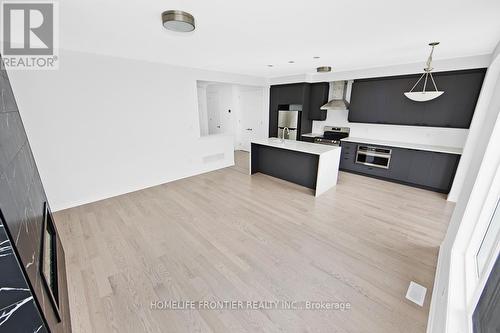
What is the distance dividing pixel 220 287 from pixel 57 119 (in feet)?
11.2

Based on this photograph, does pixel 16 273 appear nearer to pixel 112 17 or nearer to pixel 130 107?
pixel 112 17

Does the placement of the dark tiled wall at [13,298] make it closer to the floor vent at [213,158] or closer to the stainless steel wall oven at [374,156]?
the floor vent at [213,158]

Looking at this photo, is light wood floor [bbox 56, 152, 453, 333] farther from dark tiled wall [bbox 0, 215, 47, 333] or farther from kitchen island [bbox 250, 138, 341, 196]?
dark tiled wall [bbox 0, 215, 47, 333]

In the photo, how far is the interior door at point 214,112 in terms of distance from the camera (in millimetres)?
7457

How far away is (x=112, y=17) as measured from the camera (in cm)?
192

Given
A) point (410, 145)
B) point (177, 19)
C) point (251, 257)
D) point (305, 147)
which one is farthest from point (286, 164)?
point (177, 19)

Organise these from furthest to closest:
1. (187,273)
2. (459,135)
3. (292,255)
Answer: (459,135)
(292,255)
(187,273)

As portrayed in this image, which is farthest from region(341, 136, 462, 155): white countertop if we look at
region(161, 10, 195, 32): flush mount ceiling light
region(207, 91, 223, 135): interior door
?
region(207, 91, 223, 135): interior door

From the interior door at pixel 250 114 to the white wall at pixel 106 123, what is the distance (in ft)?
7.03

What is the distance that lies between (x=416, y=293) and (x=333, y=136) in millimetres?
4167

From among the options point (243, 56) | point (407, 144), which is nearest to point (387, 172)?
point (407, 144)

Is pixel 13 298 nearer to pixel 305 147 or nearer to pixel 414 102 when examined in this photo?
pixel 305 147

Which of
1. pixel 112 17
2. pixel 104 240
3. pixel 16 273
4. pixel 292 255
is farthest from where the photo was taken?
pixel 104 240

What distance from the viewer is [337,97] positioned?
5395mm
